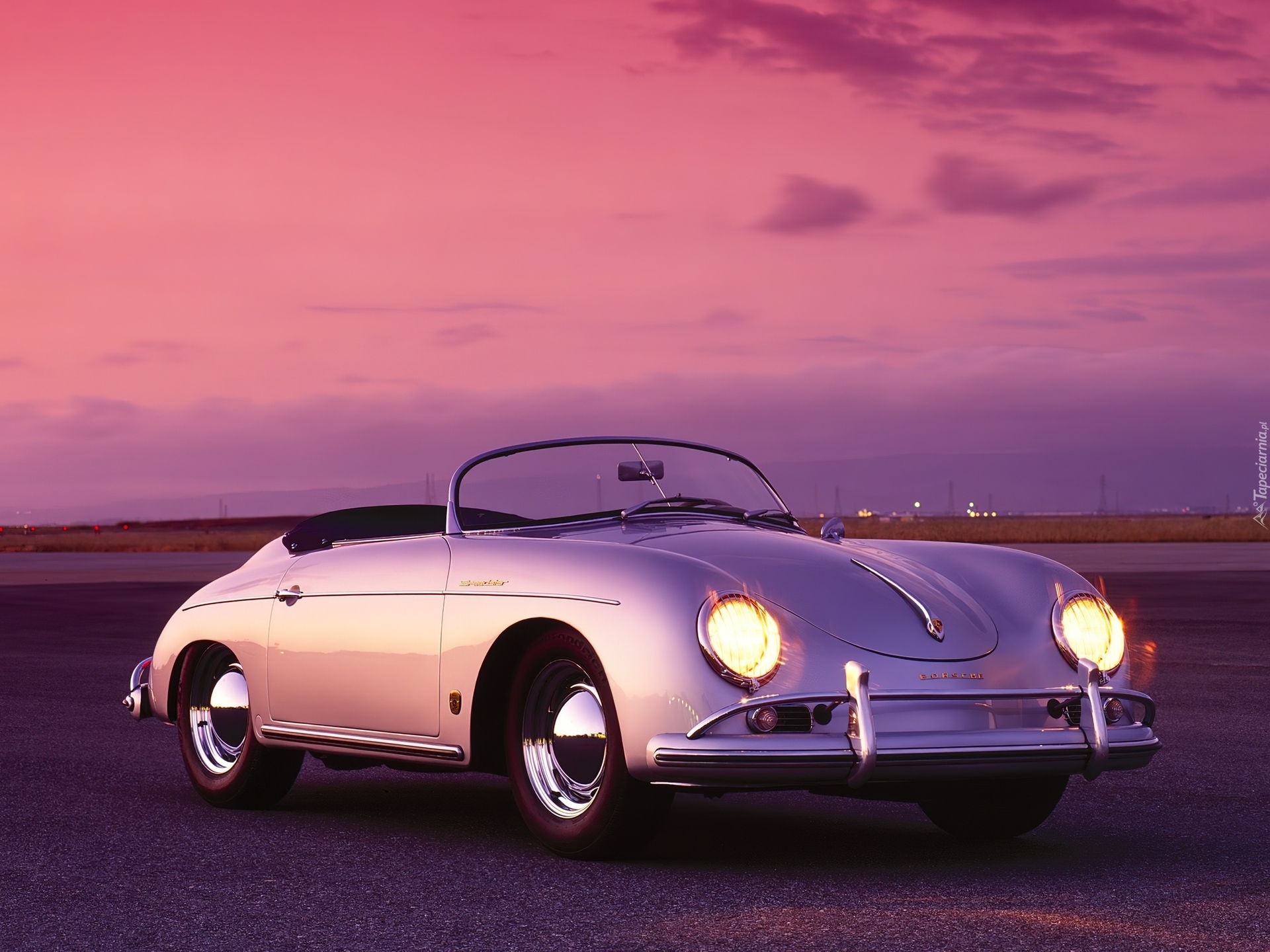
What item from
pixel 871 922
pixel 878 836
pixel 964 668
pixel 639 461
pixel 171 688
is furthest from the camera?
pixel 171 688

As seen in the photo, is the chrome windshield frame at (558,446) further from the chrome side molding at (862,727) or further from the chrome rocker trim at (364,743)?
the chrome side molding at (862,727)

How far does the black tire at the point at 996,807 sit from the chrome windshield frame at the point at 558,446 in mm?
1448

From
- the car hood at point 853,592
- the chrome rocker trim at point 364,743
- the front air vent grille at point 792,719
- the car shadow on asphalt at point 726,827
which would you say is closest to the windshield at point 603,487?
the car hood at point 853,592

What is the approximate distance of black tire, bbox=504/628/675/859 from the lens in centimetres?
553

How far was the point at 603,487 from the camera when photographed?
7059 mm

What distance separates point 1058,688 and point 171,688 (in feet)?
13.6

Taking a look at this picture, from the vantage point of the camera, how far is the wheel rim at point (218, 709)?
741 cm

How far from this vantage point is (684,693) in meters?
5.32

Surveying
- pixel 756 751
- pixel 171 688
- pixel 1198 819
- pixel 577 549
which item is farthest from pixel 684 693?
pixel 171 688

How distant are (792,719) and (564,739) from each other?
892 mm

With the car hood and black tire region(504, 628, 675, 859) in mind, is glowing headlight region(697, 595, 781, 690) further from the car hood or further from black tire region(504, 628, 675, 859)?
black tire region(504, 628, 675, 859)

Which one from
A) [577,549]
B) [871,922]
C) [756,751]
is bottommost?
[871,922]

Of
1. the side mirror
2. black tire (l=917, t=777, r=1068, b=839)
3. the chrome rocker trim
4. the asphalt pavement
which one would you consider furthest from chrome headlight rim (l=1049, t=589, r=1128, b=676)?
the chrome rocker trim

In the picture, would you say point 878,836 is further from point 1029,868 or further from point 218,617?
point 218,617
